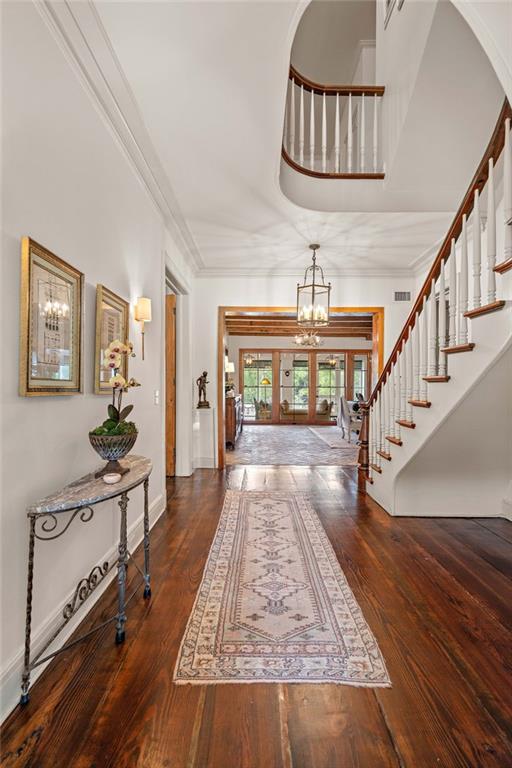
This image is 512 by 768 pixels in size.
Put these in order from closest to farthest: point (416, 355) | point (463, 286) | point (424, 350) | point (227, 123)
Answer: point (463, 286), point (227, 123), point (424, 350), point (416, 355)

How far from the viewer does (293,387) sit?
40.0ft

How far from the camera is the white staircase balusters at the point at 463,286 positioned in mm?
2391

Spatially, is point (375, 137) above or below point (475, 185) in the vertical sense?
above

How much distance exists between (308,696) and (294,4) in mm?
3048

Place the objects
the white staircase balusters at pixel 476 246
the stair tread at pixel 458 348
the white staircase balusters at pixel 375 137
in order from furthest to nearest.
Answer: the white staircase balusters at pixel 375 137 → the stair tread at pixel 458 348 → the white staircase balusters at pixel 476 246

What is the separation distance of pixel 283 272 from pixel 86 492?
180 inches

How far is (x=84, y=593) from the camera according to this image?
1.88 m

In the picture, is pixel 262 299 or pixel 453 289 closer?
pixel 453 289

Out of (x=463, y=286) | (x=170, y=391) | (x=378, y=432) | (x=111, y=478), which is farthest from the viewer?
(x=170, y=391)

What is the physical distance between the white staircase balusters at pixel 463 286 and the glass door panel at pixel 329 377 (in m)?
9.68

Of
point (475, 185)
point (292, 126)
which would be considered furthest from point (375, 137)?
point (475, 185)

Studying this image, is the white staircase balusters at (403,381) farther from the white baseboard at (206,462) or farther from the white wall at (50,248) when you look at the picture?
the white baseboard at (206,462)

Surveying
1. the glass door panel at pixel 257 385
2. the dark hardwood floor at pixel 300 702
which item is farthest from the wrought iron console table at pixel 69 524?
the glass door panel at pixel 257 385

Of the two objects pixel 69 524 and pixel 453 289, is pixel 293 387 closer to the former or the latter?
pixel 453 289
